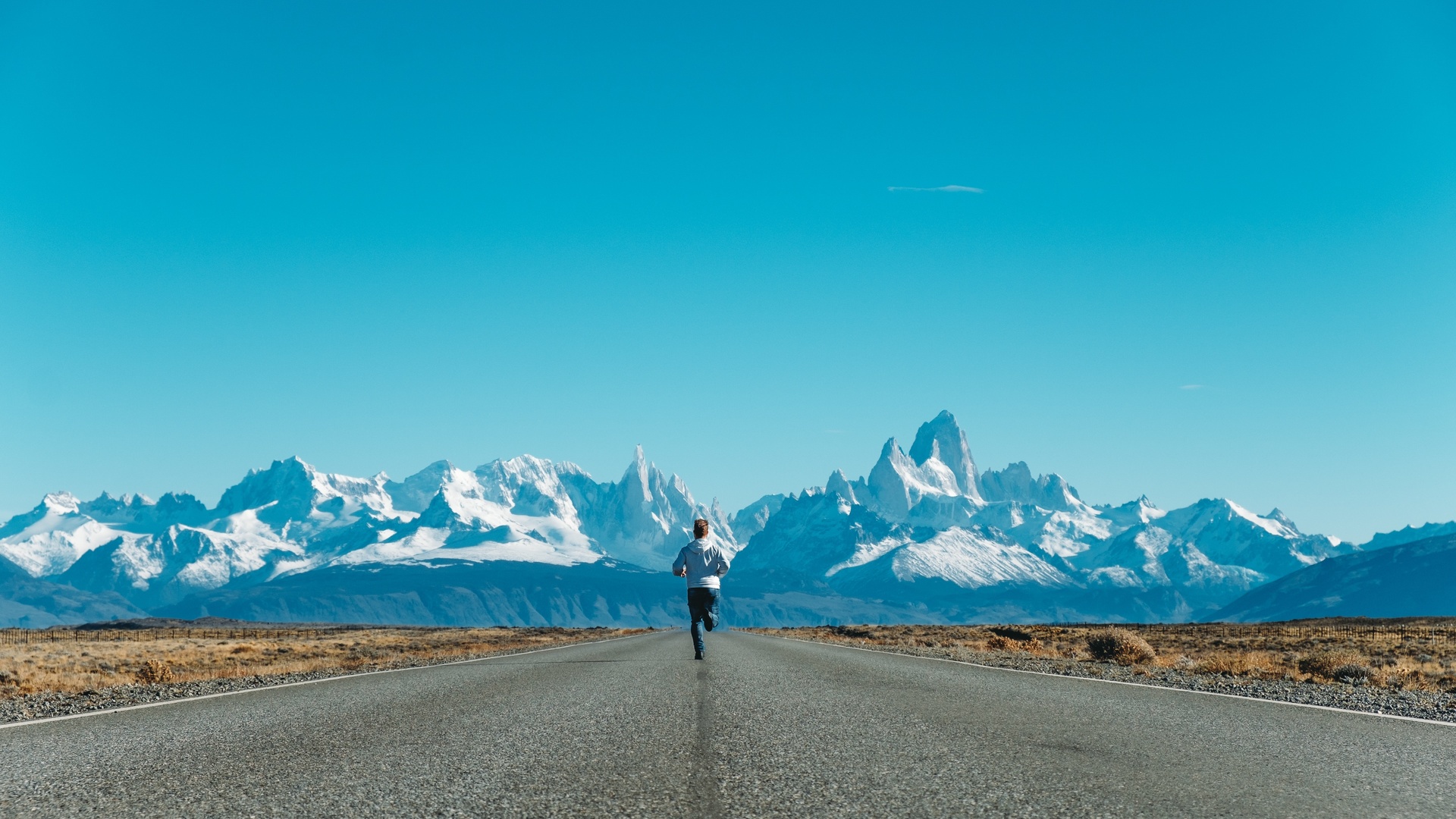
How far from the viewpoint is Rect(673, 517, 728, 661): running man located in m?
21.1

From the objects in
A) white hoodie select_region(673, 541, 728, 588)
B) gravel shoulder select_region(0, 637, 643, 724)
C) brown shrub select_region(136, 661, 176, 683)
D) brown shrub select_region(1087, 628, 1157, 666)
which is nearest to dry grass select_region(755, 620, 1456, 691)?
brown shrub select_region(1087, 628, 1157, 666)

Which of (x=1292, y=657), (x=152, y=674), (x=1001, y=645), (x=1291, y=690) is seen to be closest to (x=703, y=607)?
(x=1291, y=690)

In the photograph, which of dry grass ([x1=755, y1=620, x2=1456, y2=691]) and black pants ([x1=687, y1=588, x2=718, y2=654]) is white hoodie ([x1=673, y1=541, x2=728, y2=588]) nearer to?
black pants ([x1=687, y1=588, x2=718, y2=654])

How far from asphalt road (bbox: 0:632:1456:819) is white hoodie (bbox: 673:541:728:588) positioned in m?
6.36

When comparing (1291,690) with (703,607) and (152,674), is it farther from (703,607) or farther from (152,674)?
(152,674)

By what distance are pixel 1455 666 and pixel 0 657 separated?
216 ft

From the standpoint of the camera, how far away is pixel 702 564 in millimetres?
21281

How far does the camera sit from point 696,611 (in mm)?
21906

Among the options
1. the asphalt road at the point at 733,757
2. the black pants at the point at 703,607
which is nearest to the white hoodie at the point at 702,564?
the black pants at the point at 703,607

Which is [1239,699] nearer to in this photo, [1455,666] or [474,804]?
[474,804]

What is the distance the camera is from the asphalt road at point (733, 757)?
22.7 feet

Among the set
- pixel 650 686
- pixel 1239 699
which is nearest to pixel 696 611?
pixel 650 686

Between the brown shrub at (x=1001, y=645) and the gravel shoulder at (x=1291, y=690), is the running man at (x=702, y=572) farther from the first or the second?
the brown shrub at (x=1001, y=645)

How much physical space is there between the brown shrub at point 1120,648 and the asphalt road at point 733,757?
16543 mm
